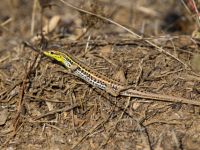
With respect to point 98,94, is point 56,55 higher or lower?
higher

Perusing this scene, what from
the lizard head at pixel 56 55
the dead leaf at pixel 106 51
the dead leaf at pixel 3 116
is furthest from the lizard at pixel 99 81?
the dead leaf at pixel 3 116

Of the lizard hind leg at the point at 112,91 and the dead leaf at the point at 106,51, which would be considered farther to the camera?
the dead leaf at the point at 106,51

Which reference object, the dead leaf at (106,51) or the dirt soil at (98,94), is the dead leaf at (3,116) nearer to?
the dirt soil at (98,94)

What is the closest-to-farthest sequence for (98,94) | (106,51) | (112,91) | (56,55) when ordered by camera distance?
(112,91), (98,94), (56,55), (106,51)

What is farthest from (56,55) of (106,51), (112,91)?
(112,91)

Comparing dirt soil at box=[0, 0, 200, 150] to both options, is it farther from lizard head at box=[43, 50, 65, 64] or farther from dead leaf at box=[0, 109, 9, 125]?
Answer: lizard head at box=[43, 50, 65, 64]

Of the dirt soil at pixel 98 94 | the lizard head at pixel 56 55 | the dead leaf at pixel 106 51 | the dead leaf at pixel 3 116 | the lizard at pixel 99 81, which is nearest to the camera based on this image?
the dirt soil at pixel 98 94

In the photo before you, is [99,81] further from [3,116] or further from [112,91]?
[3,116]

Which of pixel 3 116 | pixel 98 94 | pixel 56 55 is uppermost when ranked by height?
pixel 56 55
